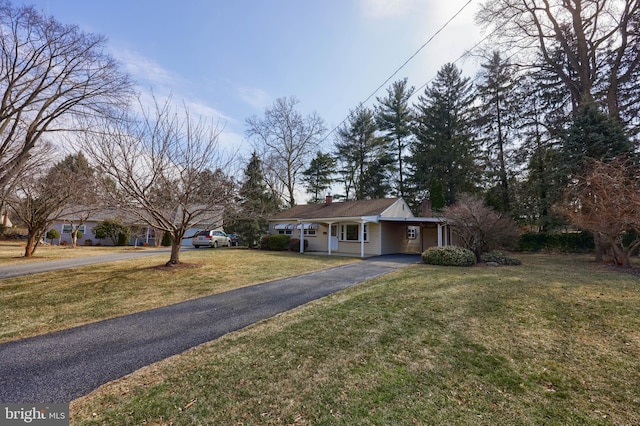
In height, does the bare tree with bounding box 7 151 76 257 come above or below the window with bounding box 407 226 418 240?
above

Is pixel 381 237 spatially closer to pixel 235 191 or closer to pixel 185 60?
pixel 235 191

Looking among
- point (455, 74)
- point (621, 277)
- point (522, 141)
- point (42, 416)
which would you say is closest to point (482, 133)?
point (522, 141)

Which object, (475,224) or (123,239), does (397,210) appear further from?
(123,239)

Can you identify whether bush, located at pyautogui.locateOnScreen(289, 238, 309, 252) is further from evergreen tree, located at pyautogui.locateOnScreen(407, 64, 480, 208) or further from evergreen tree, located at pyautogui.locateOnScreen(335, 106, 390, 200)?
evergreen tree, located at pyautogui.locateOnScreen(407, 64, 480, 208)

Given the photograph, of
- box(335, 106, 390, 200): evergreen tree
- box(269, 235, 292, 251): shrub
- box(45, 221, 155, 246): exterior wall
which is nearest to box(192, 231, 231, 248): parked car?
box(269, 235, 292, 251): shrub

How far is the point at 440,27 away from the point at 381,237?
459 inches

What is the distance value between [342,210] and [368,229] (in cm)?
265

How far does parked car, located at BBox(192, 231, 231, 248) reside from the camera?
22.8 m

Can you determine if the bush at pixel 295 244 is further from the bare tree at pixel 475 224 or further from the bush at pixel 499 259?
the bush at pixel 499 259

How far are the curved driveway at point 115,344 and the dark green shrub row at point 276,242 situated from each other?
1320cm

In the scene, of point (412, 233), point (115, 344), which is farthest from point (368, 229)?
point (115, 344)

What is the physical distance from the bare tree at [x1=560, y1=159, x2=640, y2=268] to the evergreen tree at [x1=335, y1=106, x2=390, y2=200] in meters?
18.2

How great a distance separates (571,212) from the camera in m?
11.8

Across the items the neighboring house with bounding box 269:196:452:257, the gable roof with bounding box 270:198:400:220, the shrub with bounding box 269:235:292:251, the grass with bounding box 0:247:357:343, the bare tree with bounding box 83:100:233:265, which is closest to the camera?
the grass with bounding box 0:247:357:343
